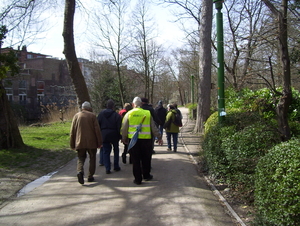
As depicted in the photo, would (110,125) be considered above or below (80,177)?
above

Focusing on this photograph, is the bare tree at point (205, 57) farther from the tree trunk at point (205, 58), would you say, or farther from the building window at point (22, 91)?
the building window at point (22, 91)

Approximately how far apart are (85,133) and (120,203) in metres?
1.98

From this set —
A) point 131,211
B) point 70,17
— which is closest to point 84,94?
point 70,17

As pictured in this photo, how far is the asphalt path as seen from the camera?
15.1ft

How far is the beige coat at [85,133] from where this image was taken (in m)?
6.68

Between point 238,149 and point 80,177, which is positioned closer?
point 238,149

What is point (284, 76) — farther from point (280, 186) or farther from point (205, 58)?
point (205, 58)

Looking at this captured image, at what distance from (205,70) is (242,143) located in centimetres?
933

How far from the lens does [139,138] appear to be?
6.66 meters

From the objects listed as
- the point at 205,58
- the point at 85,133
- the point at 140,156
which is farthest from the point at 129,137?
the point at 205,58

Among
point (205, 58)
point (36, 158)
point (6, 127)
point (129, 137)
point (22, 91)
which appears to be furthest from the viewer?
point (22, 91)

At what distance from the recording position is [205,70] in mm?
14430

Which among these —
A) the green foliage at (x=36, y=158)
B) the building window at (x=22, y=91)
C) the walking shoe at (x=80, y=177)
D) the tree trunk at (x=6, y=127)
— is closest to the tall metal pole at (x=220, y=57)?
the walking shoe at (x=80, y=177)

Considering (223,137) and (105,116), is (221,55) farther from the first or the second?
(105,116)
